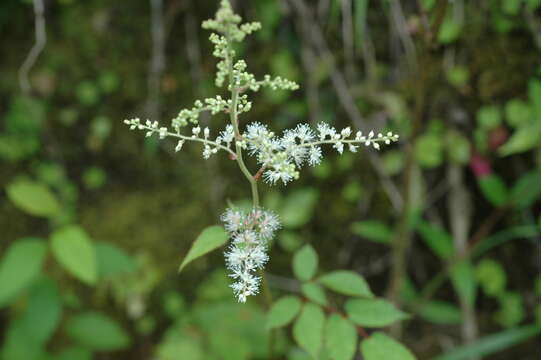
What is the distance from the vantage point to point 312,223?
2.87 meters

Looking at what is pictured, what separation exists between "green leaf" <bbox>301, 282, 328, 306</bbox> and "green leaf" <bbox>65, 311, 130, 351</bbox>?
1.47 metres

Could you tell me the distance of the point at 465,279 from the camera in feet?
7.94

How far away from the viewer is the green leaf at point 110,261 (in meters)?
2.54

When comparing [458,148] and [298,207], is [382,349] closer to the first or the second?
[298,207]

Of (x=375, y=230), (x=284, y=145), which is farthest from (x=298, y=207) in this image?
(x=284, y=145)

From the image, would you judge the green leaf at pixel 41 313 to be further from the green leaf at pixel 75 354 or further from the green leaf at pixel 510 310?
the green leaf at pixel 510 310

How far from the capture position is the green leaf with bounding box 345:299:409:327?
1452mm

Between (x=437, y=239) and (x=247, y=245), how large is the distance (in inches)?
62.0

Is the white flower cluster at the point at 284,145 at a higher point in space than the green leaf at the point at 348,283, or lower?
higher

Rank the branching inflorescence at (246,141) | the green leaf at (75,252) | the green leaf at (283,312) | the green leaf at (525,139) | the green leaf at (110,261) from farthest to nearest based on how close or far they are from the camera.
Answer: the green leaf at (110,261)
the green leaf at (75,252)
the green leaf at (525,139)
the green leaf at (283,312)
the branching inflorescence at (246,141)

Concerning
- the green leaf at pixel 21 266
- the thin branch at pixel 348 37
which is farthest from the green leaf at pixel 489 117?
the green leaf at pixel 21 266

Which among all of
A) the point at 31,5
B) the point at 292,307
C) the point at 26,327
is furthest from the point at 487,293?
the point at 31,5

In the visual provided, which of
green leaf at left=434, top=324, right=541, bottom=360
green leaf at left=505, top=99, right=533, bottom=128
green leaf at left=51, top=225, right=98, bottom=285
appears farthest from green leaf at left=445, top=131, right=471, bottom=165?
green leaf at left=51, top=225, right=98, bottom=285

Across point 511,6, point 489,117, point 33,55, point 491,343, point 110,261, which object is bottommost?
point 491,343
